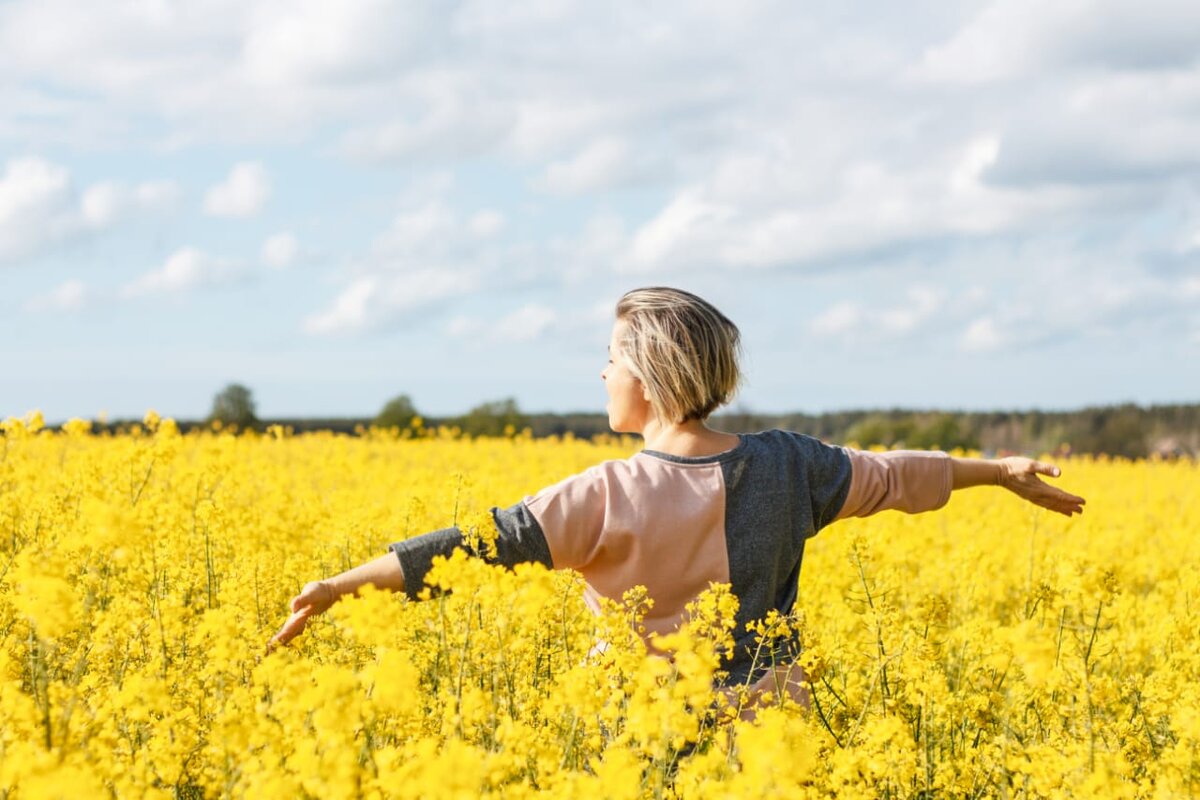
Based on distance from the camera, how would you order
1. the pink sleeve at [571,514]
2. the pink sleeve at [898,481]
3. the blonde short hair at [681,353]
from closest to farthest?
1. the pink sleeve at [571,514]
2. the blonde short hair at [681,353]
3. the pink sleeve at [898,481]

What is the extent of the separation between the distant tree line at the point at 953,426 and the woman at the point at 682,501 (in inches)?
741

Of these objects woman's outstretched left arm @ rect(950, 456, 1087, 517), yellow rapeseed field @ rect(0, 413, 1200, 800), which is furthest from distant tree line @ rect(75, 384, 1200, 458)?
woman's outstretched left arm @ rect(950, 456, 1087, 517)

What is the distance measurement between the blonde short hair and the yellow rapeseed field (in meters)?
0.61

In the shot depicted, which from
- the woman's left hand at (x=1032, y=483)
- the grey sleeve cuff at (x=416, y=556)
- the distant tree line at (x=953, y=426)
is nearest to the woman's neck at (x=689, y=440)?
the grey sleeve cuff at (x=416, y=556)

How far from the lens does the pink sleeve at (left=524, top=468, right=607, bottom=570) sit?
3156 millimetres

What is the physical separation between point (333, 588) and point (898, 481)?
71.9 inches

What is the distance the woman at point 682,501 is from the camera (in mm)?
3172

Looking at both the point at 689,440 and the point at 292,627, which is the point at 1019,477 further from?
the point at 292,627

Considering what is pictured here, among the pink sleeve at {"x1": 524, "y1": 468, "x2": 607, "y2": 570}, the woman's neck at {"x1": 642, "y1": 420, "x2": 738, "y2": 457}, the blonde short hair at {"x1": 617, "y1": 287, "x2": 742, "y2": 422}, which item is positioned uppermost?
the blonde short hair at {"x1": 617, "y1": 287, "x2": 742, "y2": 422}

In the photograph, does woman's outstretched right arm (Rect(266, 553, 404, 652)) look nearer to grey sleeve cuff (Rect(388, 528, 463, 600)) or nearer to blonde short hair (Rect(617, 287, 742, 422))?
grey sleeve cuff (Rect(388, 528, 463, 600))

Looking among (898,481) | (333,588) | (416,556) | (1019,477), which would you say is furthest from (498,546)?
(1019,477)

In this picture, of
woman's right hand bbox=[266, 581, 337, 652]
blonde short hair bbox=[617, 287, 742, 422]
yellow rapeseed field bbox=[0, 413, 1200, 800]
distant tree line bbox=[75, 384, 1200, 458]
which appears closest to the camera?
yellow rapeseed field bbox=[0, 413, 1200, 800]

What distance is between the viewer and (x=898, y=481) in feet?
12.0

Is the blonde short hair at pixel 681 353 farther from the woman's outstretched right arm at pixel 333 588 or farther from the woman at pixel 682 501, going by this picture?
the woman's outstretched right arm at pixel 333 588
